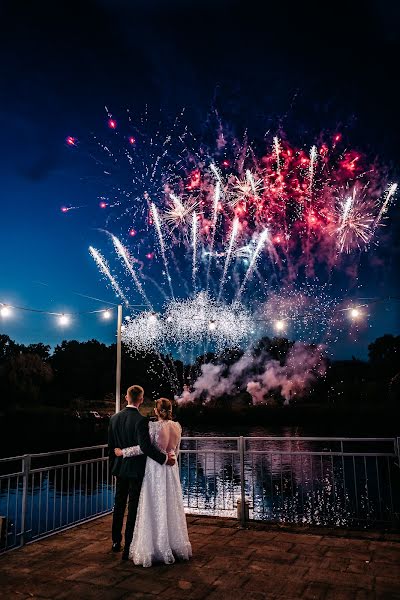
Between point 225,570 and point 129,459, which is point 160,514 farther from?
point 225,570

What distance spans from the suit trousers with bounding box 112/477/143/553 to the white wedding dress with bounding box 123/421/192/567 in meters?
0.14

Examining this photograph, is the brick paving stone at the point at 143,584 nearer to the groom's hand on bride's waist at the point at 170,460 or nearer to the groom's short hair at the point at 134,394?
the groom's hand on bride's waist at the point at 170,460

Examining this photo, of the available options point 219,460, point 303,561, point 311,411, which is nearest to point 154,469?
point 303,561

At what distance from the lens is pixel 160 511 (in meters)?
6.07

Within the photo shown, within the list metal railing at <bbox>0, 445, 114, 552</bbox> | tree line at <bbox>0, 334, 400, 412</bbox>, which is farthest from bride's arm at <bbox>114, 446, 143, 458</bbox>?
tree line at <bbox>0, 334, 400, 412</bbox>

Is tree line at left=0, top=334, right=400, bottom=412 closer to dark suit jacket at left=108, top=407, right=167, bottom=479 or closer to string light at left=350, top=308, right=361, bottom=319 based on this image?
string light at left=350, top=308, right=361, bottom=319

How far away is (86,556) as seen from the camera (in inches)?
257

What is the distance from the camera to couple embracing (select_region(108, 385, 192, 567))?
6062mm

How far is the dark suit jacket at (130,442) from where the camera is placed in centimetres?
619

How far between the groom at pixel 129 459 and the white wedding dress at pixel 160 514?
0.11 meters

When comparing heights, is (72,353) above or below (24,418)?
above

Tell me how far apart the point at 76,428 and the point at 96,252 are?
123 feet

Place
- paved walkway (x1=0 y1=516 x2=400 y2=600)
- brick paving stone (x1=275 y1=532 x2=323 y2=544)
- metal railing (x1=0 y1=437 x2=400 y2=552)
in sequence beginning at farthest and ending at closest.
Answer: metal railing (x1=0 y1=437 x2=400 y2=552), brick paving stone (x1=275 y1=532 x2=323 y2=544), paved walkway (x1=0 y1=516 x2=400 y2=600)

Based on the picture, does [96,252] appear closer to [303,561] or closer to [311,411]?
[303,561]
